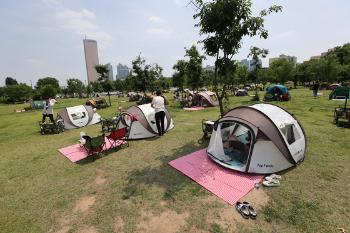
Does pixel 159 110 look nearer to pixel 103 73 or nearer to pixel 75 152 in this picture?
pixel 75 152

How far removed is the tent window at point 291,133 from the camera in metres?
7.00

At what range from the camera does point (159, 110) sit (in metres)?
10.5

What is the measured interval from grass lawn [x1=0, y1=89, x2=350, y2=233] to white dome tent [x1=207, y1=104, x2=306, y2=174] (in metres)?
0.51

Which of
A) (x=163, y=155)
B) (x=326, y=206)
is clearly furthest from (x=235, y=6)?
(x=326, y=206)

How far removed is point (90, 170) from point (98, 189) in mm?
1537

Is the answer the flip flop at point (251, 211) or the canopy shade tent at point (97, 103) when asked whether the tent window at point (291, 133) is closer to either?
the flip flop at point (251, 211)

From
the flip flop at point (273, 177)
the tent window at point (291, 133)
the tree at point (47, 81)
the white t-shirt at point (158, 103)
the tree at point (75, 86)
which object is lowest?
the flip flop at point (273, 177)

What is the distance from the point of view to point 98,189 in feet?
20.4

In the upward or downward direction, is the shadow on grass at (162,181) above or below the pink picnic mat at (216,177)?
below

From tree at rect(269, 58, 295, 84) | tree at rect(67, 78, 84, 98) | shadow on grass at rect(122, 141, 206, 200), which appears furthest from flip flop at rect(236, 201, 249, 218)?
tree at rect(67, 78, 84, 98)

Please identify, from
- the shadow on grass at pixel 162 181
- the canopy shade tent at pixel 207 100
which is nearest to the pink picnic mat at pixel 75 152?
the shadow on grass at pixel 162 181

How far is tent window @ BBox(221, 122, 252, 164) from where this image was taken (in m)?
7.44

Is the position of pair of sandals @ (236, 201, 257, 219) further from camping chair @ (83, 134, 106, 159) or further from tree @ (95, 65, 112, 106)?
tree @ (95, 65, 112, 106)

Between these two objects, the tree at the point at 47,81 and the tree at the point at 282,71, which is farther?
the tree at the point at 47,81
